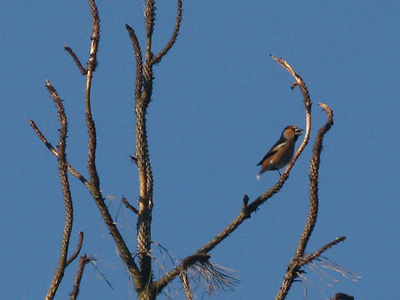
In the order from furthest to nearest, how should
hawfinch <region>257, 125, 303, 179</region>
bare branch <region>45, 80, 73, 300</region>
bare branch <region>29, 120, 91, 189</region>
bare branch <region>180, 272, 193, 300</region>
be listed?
1. hawfinch <region>257, 125, 303, 179</region>
2. bare branch <region>29, 120, 91, 189</region>
3. bare branch <region>45, 80, 73, 300</region>
4. bare branch <region>180, 272, 193, 300</region>

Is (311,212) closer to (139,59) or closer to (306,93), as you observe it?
(306,93)

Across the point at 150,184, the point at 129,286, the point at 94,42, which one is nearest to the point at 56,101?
the point at 94,42

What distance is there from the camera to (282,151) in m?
9.90

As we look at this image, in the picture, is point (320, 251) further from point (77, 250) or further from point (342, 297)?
point (77, 250)

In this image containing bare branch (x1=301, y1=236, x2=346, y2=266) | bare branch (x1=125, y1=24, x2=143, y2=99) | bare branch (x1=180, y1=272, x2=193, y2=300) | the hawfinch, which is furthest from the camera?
the hawfinch

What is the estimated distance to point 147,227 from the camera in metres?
4.46

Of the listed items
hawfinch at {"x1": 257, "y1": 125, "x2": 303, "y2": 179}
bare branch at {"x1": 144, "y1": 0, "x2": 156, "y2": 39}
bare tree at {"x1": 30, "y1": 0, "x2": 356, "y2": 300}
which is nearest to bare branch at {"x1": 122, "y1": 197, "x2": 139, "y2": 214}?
bare tree at {"x1": 30, "y1": 0, "x2": 356, "y2": 300}

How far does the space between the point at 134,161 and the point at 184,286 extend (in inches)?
35.4

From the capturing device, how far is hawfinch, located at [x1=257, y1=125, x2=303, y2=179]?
9898mm

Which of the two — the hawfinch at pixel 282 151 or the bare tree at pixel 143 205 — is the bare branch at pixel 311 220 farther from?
the hawfinch at pixel 282 151

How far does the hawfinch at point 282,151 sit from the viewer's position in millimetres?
9898

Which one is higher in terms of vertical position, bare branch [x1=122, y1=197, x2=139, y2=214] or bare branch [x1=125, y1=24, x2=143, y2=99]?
bare branch [x1=125, y1=24, x2=143, y2=99]

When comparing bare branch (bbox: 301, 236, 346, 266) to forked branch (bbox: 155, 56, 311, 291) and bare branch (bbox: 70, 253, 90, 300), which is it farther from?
bare branch (bbox: 70, 253, 90, 300)

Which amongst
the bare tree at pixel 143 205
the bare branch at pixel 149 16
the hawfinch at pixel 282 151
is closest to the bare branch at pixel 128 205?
the bare tree at pixel 143 205
